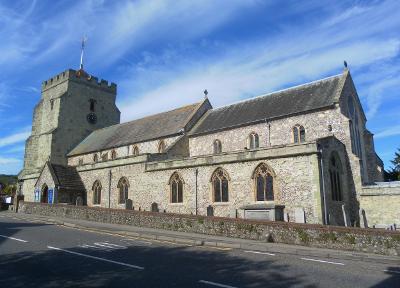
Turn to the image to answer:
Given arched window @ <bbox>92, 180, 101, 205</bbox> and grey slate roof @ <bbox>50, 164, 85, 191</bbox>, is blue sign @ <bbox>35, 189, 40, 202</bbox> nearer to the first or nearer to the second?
grey slate roof @ <bbox>50, 164, 85, 191</bbox>

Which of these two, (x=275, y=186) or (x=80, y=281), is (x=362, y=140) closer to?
(x=275, y=186)

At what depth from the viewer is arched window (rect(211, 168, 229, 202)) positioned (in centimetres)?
2330

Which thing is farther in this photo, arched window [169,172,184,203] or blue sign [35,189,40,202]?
blue sign [35,189,40,202]

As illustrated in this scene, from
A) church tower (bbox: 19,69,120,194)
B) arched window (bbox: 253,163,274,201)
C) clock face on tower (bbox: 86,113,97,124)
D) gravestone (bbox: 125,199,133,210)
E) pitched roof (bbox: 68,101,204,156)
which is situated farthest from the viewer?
clock face on tower (bbox: 86,113,97,124)

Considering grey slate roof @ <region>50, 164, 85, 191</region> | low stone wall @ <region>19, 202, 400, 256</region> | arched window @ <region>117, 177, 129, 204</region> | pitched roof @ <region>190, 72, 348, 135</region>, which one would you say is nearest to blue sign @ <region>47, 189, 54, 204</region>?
grey slate roof @ <region>50, 164, 85, 191</region>

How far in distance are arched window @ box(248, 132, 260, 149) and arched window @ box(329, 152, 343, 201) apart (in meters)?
6.63

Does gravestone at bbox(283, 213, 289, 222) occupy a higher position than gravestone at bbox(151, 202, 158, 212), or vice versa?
gravestone at bbox(151, 202, 158, 212)

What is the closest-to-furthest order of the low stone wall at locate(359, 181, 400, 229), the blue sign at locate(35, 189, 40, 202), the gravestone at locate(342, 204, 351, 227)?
the low stone wall at locate(359, 181, 400, 229) < the gravestone at locate(342, 204, 351, 227) < the blue sign at locate(35, 189, 40, 202)

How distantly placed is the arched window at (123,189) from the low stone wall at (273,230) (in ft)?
19.5

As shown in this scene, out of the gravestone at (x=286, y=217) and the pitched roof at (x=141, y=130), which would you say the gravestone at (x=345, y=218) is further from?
the pitched roof at (x=141, y=130)

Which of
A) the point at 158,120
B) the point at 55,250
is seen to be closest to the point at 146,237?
the point at 55,250

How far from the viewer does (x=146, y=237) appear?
53.8 ft

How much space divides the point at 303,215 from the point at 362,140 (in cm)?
1255

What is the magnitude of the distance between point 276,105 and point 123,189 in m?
14.3
